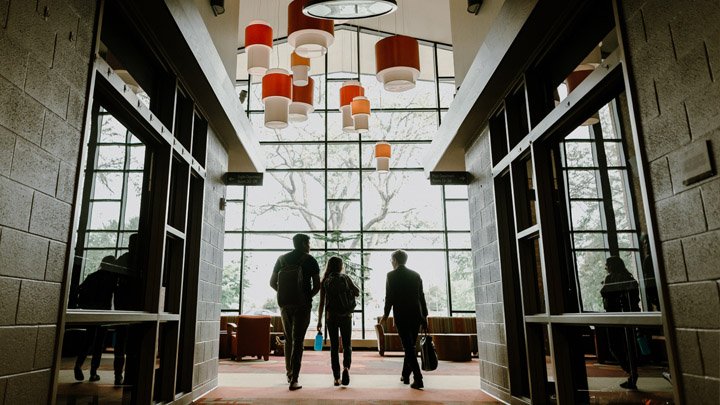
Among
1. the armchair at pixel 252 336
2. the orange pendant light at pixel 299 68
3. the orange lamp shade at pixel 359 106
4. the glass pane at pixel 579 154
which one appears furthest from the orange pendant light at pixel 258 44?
the armchair at pixel 252 336

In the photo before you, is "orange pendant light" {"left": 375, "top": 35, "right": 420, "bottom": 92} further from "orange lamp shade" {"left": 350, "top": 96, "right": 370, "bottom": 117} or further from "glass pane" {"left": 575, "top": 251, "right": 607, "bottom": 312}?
"glass pane" {"left": 575, "top": 251, "right": 607, "bottom": 312}

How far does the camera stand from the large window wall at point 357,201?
11430mm

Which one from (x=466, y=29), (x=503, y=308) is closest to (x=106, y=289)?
(x=503, y=308)

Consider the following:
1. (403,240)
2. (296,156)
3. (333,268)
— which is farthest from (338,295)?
(296,156)

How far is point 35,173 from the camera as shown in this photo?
6.66ft

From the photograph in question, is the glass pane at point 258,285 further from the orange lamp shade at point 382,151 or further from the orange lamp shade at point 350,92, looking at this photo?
the orange lamp shade at point 350,92

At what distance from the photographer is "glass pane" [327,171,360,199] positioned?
473 inches

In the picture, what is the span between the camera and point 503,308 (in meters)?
4.43

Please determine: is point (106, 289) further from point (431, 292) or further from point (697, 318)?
point (431, 292)

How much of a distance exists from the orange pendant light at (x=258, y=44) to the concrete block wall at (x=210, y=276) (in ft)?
2.96

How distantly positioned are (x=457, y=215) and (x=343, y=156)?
10.6ft

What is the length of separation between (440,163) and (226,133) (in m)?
2.75

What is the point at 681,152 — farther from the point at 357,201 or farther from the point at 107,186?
the point at 357,201

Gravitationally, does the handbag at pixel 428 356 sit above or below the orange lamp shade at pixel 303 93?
below
